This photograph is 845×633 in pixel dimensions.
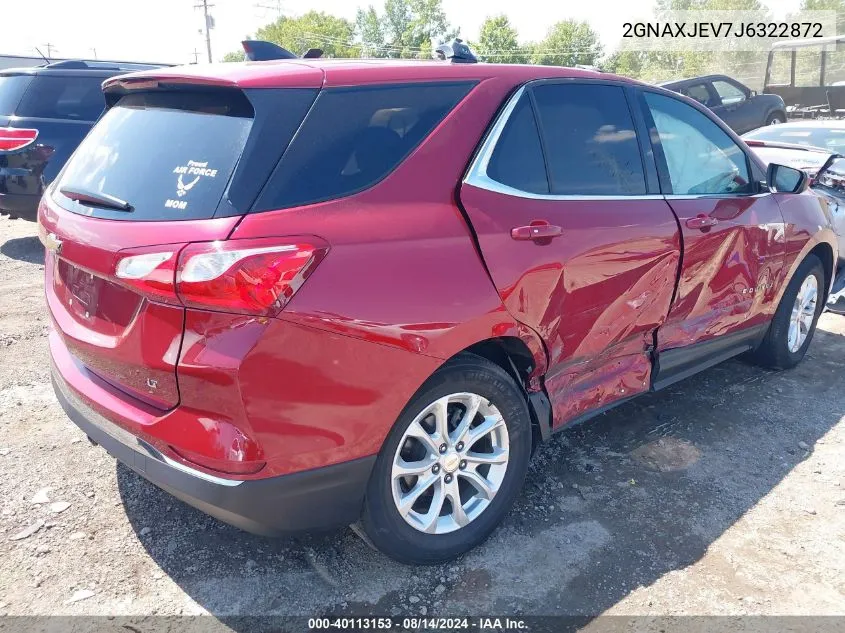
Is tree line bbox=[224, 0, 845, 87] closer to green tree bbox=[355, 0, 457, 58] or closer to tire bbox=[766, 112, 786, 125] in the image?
green tree bbox=[355, 0, 457, 58]

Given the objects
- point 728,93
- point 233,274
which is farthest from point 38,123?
point 728,93

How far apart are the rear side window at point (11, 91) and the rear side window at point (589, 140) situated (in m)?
6.64

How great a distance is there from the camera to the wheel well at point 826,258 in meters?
4.69

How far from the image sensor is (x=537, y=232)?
8.80 ft

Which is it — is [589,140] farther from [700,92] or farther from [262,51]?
[700,92]

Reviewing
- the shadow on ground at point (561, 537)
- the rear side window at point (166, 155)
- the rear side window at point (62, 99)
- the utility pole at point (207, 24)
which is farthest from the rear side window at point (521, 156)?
the utility pole at point (207, 24)

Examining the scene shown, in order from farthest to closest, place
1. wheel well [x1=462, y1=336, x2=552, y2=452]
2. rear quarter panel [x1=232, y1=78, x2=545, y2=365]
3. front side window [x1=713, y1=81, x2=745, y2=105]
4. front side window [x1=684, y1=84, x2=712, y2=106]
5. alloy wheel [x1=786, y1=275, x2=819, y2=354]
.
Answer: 1. front side window [x1=713, y1=81, x2=745, y2=105]
2. front side window [x1=684, y1=84, x2=712, y2=106]
3. alloy wheel [x1=786, y1=275, x2=819, y2=354]
4. wheel well [x1=462, y1=336, x2=552, y2=452]
5. rear quarter panel [x1=232, y1=78, x2=545, y2=365]

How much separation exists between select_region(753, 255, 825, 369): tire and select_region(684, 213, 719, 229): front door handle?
1299 millimetres

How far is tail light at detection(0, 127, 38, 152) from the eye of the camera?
7.02 meters

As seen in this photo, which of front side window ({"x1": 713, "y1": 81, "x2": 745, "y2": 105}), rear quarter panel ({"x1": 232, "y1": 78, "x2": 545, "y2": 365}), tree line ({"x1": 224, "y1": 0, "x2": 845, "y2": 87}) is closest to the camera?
rear quarter panel ({"x1": 232, "y1": 78, "x2": 545, "y2": 365})

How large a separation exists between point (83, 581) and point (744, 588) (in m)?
2.46

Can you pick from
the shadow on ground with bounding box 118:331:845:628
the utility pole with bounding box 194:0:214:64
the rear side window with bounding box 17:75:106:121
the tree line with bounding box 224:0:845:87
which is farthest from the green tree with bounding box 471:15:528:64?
the shadow on ground with bounding box 118:331:845:628

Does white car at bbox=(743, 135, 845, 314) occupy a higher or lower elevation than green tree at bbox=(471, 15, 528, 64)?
higher

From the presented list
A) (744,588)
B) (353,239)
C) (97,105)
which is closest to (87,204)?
(353,239)
